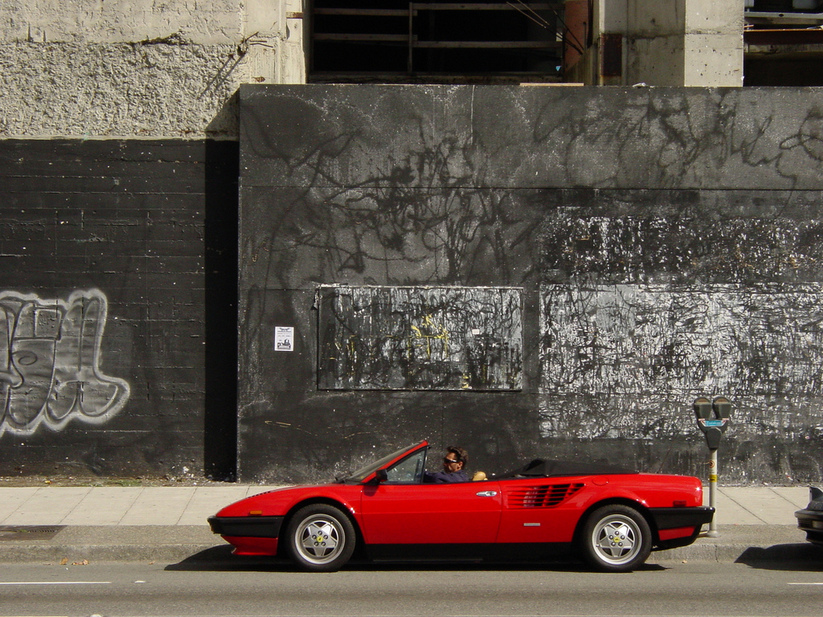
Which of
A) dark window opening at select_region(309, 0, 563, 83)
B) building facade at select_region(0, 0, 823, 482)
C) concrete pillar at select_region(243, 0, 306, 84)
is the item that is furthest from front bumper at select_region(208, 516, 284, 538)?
dark window opening at select_region(309, 0, 563, 83)

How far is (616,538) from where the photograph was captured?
779 cm

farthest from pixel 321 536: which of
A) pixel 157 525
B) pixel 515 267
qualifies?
pixel 515 267

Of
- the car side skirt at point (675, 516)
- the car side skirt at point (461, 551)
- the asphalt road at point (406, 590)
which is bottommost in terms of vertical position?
the asphalt road at point (406, 590)

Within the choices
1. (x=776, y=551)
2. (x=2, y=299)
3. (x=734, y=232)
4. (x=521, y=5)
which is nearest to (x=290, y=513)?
(x=776, y=551)

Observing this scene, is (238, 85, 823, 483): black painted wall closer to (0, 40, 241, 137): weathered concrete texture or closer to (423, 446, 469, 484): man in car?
(0, 40, 241, 137): weathered concrete texture

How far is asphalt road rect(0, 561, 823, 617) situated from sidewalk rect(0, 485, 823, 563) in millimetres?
199

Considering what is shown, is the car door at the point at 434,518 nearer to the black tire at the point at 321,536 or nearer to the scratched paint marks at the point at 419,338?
the black tire at the point at 321,536

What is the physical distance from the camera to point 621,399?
1148cm

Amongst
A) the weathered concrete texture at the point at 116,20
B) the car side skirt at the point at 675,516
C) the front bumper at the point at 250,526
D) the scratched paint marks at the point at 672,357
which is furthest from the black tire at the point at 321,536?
the weathered concrete texture at the point at 116,20

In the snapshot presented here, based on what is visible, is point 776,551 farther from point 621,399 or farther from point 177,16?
point 177,16

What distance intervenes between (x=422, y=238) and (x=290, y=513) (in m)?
4.60

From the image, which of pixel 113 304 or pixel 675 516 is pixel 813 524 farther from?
pixel 113 304

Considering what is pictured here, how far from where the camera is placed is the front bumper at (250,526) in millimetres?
7766

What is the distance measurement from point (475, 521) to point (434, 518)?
337 millimetres
